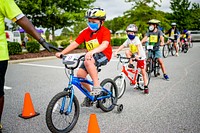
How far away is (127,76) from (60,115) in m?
2.50

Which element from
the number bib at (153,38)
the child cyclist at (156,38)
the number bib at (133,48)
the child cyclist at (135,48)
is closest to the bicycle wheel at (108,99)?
the child cyclist at (135,48)

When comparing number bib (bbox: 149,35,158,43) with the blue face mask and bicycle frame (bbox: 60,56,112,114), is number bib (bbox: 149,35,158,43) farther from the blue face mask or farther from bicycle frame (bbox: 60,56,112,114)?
the blue face mask

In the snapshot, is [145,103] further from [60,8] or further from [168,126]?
[60,8]

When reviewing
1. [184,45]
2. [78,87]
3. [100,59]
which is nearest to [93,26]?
[100,59]

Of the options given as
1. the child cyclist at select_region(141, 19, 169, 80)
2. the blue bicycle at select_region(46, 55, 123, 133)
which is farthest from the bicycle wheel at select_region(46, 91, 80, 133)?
the child cyclist at select_region(141, 19, 169, 80)

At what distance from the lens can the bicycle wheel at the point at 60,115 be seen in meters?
3.18

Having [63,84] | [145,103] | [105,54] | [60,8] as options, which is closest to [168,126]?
[145,103]

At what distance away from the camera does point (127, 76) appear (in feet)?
18.1

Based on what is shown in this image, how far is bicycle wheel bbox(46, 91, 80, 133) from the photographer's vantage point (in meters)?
3.18

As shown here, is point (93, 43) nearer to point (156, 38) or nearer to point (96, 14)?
point (96, 14)

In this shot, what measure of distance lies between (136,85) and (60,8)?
52.8 ft

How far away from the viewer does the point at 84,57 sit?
3328 millimetres

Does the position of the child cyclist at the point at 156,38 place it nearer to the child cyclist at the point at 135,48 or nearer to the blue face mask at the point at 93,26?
the child cyclist at the point at 135,48

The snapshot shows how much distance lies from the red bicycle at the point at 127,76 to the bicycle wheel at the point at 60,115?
1.88 meters
